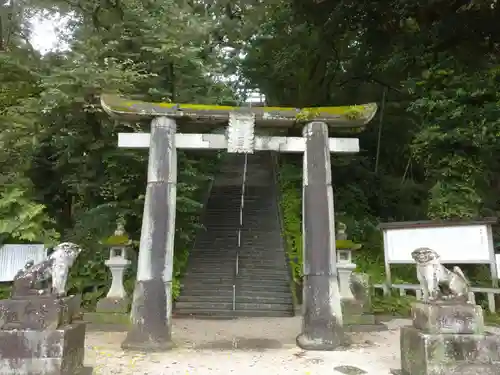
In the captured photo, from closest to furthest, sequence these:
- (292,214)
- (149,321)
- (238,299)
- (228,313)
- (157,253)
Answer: (149,321), (157,253), (228,313), (238,299), (292,214)

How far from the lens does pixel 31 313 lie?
4895mm

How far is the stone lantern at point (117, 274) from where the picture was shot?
28.8ft

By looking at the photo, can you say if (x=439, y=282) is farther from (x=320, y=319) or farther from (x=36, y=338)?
(x=36, y=338)

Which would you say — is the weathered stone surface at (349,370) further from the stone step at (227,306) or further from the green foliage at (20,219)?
the green foliage at (20,219)

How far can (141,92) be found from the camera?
10586mm

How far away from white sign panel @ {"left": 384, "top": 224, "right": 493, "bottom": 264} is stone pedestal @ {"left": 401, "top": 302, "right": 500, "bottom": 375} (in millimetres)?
4734

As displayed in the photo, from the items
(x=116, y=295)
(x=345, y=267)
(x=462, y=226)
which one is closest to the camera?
(x=116, y=295)

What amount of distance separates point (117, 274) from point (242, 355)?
3.94 metres

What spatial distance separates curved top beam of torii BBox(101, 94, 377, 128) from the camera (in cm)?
746

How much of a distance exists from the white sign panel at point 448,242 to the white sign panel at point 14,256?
860 centimetres

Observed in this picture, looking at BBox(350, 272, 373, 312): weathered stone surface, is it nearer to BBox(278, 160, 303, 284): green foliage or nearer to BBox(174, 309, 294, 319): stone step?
BBox(174, 309, 294, 319): stone step

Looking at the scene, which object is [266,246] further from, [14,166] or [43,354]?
[43,354]

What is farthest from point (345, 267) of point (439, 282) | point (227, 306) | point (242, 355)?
point (439, 282)

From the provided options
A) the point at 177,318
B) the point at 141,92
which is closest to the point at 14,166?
the point at 141,92
